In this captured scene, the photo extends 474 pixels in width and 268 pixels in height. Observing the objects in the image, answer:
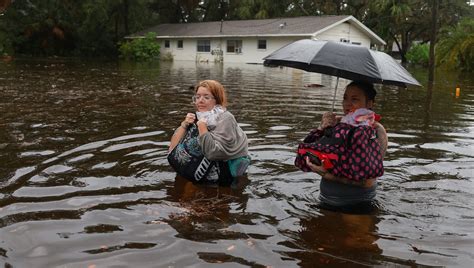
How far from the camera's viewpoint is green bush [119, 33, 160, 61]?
4338 cm

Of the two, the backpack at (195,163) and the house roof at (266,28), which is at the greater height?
the house roof at (266,28)

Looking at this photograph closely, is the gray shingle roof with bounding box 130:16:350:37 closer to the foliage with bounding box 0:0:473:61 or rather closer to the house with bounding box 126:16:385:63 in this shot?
the house with bounding box 126:16:385:63

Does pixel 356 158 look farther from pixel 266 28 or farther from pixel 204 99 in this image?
pixel 266 28

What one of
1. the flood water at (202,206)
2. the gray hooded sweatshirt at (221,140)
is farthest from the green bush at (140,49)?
the gray hooded sweatshirt at (221,140)

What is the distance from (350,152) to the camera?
162 inches

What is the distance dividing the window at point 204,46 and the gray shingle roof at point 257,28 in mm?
937

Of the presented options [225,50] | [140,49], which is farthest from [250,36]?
[140,49]

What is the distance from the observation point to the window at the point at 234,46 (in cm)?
4288

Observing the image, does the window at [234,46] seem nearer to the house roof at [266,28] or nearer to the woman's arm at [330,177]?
the house roof at [266,28]

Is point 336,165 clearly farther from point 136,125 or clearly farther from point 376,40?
point 376,40

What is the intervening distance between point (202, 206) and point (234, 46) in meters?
39.6

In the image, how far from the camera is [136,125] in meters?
8.95

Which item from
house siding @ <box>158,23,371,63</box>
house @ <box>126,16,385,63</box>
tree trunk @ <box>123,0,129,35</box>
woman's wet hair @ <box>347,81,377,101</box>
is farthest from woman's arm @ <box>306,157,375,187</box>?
tree trunk @ <box>123,0,129,35</box>

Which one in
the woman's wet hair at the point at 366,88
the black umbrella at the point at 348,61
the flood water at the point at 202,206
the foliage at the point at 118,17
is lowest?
the flood water at the point at 202,206
